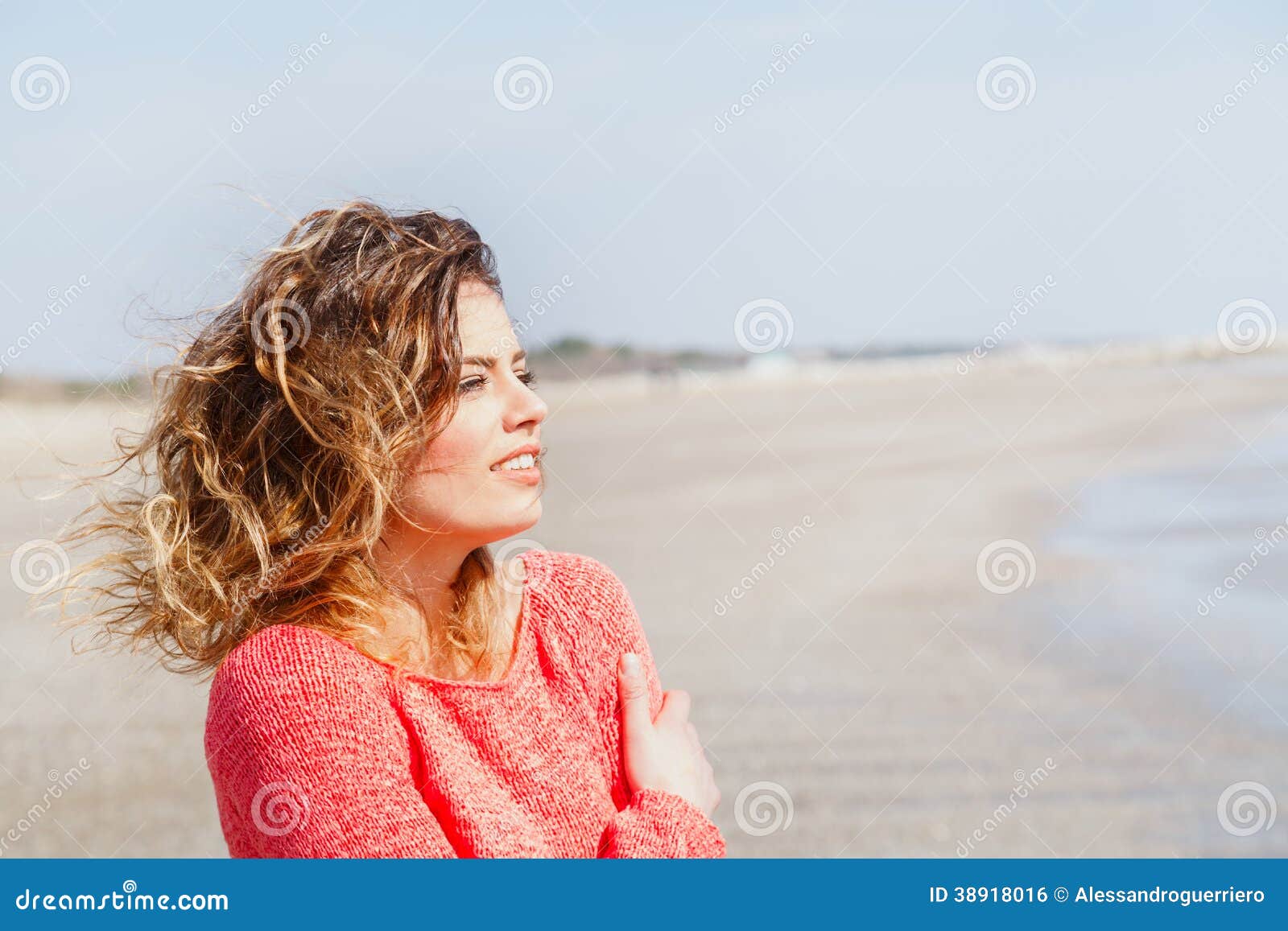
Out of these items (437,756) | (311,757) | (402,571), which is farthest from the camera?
(402,571)

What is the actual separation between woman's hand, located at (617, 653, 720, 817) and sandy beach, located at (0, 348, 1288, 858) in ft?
2.54

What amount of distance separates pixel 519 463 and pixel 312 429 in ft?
1.11

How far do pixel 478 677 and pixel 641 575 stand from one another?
7.79 meters

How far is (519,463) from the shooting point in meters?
2.10

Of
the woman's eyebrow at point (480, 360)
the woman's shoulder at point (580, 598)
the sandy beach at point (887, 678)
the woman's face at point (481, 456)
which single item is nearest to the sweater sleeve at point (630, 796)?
the woman's shoulder at point (580, 598)

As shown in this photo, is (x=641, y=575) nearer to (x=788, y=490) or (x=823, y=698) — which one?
(x=823, y=698)

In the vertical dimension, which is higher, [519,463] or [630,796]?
[519,463]

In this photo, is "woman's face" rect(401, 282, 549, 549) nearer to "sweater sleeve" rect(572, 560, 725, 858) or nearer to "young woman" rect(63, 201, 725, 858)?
"young woman" rect(63, 201, 725, 858)

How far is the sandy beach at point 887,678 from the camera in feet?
16.7

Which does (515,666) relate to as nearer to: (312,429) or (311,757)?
(311,757)

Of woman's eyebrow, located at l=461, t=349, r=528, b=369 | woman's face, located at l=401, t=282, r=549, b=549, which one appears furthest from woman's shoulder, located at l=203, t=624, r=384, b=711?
woman's eyebrow, located at l=461, t=349, r=528, b=369

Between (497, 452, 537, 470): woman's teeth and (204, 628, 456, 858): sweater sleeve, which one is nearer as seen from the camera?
(204, 628, 456, 858): sweater sleeve

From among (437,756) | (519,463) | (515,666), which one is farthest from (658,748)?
(519,463)

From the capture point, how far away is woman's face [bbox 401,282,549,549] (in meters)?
2.06
